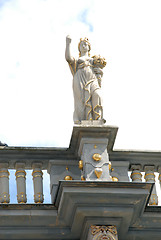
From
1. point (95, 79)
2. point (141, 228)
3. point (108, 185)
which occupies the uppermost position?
point (95, 79)

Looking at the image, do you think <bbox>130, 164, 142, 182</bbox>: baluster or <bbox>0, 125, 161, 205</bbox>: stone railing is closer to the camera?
<bbox>0, 125, 161, 205</bbox>: stone railing

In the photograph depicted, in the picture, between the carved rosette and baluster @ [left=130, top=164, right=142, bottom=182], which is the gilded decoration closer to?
baluster @ [left=130, top=164, right=142, bottom=182]

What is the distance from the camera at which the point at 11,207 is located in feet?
46.1

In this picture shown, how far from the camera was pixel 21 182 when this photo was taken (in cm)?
1481

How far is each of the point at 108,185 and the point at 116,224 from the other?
0.83m

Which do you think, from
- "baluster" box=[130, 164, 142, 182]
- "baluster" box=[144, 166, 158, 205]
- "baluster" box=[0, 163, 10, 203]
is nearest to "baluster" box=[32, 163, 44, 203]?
"baluster" box=[0, 163, 10, 203]

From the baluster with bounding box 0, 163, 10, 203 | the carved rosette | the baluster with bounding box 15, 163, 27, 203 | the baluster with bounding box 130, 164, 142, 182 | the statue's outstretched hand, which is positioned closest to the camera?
the carved rosette

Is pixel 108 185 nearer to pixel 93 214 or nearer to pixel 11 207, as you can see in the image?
pixel 93 214

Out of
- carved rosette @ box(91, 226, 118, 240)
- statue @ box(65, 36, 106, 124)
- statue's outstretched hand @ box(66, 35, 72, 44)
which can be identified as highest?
statue's outstretched hand @ box(66, 35, 72, 44)

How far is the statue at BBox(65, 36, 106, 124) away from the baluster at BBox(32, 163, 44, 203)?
50.1 inches

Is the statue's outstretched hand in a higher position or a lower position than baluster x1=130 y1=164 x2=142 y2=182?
higher

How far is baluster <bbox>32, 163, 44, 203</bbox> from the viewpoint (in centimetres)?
1469

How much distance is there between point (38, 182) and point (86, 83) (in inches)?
97.4

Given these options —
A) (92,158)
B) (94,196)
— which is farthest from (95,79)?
(94,196)
